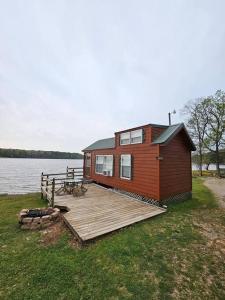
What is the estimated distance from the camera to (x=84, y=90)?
54.7 feet

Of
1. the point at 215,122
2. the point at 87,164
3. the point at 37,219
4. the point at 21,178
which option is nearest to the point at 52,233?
the point at 37,219

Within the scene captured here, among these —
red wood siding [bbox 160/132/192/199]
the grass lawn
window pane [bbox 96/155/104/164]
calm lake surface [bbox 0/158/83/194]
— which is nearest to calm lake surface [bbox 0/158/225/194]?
calm lake surface [bbox 0/158/83/194]

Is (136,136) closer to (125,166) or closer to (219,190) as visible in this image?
(125,166)

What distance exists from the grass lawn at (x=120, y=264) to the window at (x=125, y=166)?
4.58 metres

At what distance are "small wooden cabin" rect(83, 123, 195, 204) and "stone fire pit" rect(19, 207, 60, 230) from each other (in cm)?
488

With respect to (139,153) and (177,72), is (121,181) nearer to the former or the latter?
(139,153)

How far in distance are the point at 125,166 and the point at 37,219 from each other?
20.0ft

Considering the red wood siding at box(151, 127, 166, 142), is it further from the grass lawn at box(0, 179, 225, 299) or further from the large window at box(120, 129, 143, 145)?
the grass lawn at box(0, 179, 225, 299)

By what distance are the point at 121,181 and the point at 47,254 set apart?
7.05m

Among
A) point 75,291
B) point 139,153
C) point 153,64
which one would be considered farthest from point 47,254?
point 153,64

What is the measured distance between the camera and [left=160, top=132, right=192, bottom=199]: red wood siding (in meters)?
8.23

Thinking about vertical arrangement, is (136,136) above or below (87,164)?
above

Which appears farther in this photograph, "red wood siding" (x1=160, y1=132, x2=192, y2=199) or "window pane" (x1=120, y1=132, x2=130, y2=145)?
"window pane" (x1=120, y1=132, x2=130, y2=145)

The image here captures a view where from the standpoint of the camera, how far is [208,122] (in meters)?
22.6
